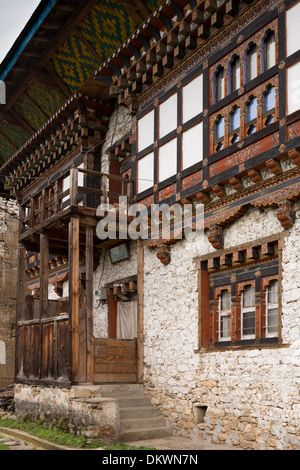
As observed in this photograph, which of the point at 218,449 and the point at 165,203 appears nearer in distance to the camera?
the point at 218,449

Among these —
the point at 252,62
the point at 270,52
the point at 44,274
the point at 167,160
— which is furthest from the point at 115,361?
the point at 270,52

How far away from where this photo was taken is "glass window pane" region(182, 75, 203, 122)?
1211 centimetres

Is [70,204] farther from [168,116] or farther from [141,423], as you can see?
[141,423]

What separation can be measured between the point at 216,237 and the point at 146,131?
386cm

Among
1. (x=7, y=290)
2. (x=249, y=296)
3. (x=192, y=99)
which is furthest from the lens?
(x=7, y=290)

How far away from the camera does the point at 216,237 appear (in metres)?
11.3

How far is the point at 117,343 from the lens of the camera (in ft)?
43.1

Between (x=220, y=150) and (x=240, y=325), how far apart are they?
3.30 m

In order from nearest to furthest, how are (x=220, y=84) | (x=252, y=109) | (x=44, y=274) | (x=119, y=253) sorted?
1. (x=252, y=109)
2. (x=220, y=84)
3. (x=44, y=274)
4. (x=119, y=253)

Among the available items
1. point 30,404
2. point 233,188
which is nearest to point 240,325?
point 233,188

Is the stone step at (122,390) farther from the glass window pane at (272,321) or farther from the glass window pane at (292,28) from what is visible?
the glass window pane at (292,28)

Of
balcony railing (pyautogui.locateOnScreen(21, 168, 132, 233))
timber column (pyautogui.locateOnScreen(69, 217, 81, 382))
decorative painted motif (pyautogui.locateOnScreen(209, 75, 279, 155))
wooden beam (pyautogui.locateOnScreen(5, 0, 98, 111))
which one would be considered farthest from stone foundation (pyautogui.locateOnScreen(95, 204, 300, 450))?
wooden beam (pyautogui.locateOnScreen(5, 0, 98, 111))

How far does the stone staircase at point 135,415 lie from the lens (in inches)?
454
